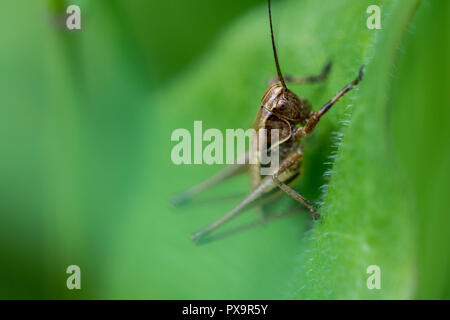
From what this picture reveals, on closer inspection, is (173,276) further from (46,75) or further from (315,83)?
(46,75)

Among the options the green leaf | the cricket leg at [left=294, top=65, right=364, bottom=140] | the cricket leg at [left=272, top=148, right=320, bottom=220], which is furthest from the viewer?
the cricket leg at [left=272, top=148, right=320, bottom=220]

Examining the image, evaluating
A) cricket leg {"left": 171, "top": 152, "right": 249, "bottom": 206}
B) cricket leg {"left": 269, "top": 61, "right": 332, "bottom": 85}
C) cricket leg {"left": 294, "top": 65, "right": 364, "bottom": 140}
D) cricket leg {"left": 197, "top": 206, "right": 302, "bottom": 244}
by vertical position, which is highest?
cricket leg {"left": 269, "top": 61, "right": 332, "bottom": 85}

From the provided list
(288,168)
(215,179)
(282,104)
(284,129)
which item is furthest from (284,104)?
(215,179)

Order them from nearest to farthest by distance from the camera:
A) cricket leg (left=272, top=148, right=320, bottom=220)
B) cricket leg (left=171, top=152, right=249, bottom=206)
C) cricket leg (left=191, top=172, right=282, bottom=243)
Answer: cricket leg (left=272, top=148, right=320, bottom=220) < cricket leg (left=191, top=172, right=282, bottom=243) < cricket leg (left=171, top=152, right=249, bottom=206)

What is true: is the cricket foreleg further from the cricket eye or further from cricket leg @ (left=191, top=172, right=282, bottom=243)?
the cricket eye

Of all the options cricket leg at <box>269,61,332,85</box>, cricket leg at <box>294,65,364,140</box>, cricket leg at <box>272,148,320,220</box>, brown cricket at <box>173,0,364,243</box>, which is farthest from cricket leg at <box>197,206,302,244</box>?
cricket leg at <box>269,61,332,85</box>
